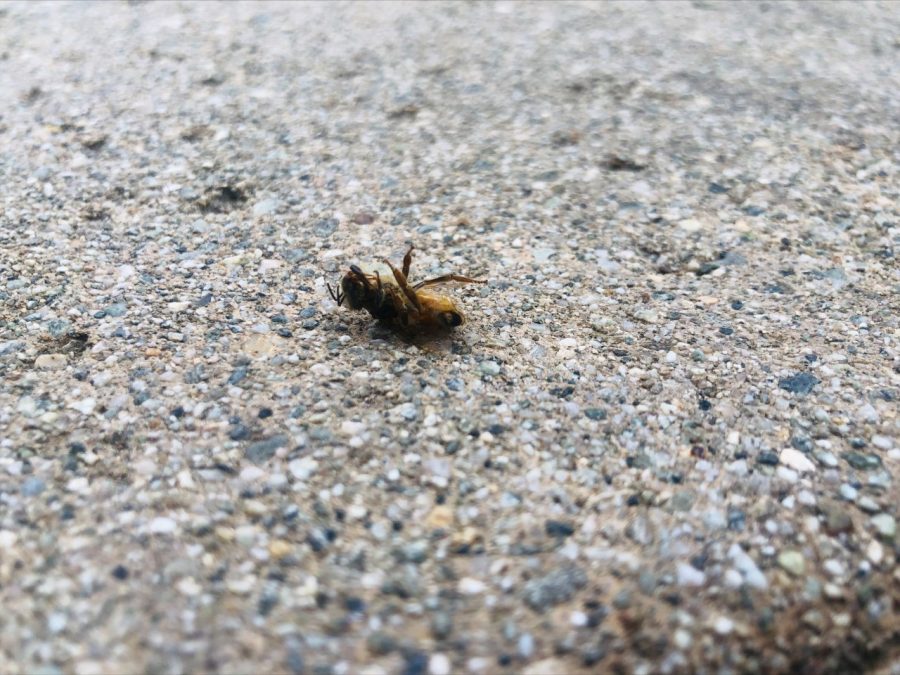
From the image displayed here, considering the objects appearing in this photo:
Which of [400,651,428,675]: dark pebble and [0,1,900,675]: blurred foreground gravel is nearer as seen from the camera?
[400,651,428,675]: dark pebble

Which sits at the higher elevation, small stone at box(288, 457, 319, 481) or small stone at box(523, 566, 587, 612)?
small stone at box(288, 457, 319, 481)

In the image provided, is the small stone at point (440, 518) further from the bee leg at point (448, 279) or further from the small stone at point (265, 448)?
the bee leg at point (448, 279)

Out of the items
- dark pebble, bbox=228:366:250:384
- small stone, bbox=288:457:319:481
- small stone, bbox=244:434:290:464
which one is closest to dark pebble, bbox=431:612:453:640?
small stone, bbox=288:457:319:481

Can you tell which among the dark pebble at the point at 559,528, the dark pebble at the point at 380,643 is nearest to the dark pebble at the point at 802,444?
the dark pebble at the point at 559,528

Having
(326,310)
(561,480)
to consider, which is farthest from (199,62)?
(561,480)

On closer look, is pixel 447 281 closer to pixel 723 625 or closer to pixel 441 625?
pixel 441 625

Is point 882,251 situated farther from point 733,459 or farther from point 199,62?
point 199,62

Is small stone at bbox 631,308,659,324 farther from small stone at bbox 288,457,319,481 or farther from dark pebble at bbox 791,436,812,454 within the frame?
small stone at bbox 288,457,319,481
